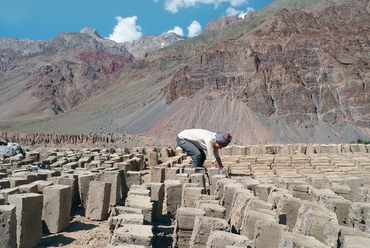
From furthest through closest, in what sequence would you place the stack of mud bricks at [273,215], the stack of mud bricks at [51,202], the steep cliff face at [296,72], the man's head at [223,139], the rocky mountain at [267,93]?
the steep cliff face at [296,72]
the rocky mountain at [267,93]
the man's head at [223,139]
the stack of mud bricks at [51,202]
the stack of mud bricks at [273,215]

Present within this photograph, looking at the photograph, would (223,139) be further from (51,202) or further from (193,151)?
(51,202)

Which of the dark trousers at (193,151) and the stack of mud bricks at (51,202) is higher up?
the dark trousers at (193,151)

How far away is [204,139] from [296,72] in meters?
42.8

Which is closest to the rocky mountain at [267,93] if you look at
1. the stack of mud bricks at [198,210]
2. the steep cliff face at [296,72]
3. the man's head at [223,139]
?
the steep cliff face at [296,72]

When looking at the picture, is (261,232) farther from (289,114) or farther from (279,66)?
(279,66)

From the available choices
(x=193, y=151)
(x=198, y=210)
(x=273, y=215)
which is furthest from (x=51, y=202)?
(x=193, y=151)

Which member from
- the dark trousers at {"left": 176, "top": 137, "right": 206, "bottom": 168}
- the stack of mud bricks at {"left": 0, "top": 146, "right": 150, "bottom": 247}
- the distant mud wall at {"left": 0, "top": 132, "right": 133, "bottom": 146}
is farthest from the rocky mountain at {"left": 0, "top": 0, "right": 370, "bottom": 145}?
the stack of mud bricks at {"left": 0, "top": 146, "right": 150, "bottom": 247}

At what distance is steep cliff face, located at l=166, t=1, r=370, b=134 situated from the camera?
46.4 metres

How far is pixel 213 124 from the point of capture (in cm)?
4722

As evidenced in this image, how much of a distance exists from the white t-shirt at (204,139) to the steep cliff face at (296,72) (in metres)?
38.7

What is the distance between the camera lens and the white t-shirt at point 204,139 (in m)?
8.35

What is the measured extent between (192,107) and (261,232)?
47.3m

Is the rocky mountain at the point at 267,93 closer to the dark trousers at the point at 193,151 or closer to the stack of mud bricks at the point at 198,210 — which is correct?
the dark trousers at the point at 193,151

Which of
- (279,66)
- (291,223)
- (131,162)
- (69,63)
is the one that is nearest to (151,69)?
(69,63)
